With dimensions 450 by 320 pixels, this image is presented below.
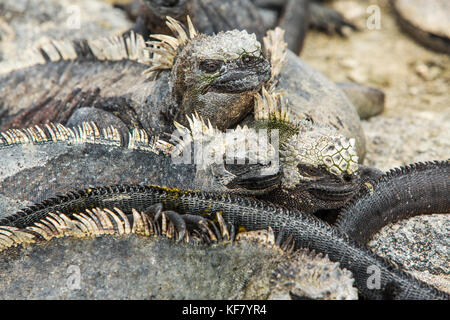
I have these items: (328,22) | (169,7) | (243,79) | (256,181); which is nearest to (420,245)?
(256,181)

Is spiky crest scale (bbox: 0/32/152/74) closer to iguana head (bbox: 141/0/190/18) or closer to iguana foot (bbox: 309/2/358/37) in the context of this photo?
iguana head (bbox: 141/0/190/18)

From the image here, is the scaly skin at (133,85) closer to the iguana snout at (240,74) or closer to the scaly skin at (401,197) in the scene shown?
the iguana snout at (240,74)

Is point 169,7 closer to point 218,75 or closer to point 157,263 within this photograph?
point 218,75

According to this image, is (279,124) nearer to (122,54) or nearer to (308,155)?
(308,155)

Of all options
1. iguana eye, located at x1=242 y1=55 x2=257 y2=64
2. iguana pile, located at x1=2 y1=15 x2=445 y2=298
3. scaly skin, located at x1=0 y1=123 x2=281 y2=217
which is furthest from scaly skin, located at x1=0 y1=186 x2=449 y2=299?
iguana eye, located at x1=242 y1=55 x2=257 y2=64
